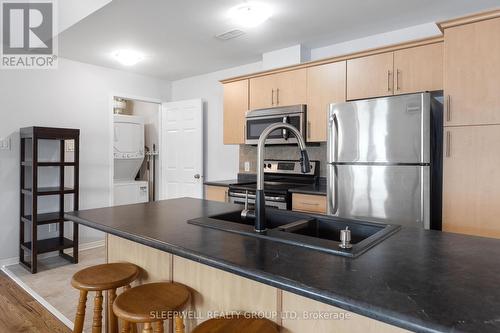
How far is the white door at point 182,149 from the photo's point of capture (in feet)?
14.2

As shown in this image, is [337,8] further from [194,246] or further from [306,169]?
[194,246]

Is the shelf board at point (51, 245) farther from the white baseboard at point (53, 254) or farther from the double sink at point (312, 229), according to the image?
the double sink at point (312, 229)

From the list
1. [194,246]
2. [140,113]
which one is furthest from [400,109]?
[140,113]

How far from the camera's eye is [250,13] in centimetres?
251

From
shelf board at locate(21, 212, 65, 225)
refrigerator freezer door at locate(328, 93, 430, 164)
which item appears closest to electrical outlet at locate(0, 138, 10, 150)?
shelf board at locate(21, 212, 65, 225)

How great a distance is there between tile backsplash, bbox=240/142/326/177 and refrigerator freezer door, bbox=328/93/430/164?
745 mm

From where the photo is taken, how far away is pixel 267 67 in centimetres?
354

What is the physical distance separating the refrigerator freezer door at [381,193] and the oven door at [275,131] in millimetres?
677

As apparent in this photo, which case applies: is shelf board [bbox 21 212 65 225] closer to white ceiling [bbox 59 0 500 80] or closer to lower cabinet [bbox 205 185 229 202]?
lower cabinet [bbox 205 185 229 202]

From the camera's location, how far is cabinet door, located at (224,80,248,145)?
3652 mm

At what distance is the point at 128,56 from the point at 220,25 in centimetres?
141

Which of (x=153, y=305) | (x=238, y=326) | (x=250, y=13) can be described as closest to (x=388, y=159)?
(x=250, y=13)

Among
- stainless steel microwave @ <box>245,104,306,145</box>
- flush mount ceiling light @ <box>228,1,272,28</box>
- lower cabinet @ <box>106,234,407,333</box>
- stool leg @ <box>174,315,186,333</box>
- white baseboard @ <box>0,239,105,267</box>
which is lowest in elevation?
white baseboard @ <box>0,239,105,267</box>

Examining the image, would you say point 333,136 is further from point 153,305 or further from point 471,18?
point 153,305
